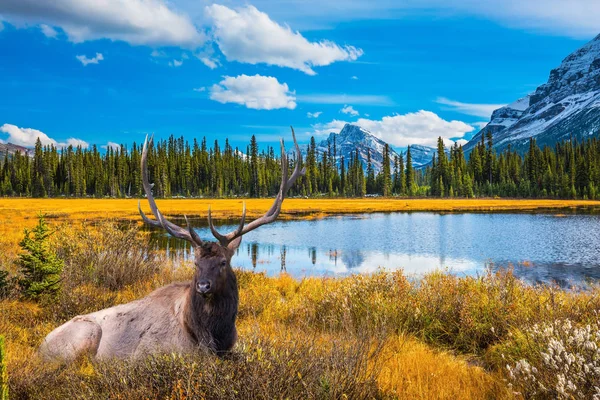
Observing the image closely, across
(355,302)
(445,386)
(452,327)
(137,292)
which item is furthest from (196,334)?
(137,292)

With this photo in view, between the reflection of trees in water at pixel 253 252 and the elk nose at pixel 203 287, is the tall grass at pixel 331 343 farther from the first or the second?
the reflection of trees in water at pixel 253 252

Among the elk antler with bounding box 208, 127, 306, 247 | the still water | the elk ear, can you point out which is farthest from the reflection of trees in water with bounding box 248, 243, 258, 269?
the elk ear

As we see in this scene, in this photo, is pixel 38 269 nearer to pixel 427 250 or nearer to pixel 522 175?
pixel 427 250

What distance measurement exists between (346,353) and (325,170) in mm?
129092

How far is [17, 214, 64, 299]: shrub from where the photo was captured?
870 cm

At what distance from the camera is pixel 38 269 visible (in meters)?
8.77

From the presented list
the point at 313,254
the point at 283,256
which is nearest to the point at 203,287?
the point at 283,256

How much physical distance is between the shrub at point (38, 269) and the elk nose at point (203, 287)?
588 cm


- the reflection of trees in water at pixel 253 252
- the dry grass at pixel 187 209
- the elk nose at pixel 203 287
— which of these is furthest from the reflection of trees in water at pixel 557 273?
the dry grass at pixel 187 209

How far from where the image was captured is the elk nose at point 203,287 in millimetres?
4512

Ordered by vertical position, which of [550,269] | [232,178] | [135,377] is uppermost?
[232,178]

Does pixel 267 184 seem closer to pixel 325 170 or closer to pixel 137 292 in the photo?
pixel 325 170

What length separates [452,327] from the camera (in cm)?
734

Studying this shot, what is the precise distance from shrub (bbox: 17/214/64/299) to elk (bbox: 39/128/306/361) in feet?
11.8
